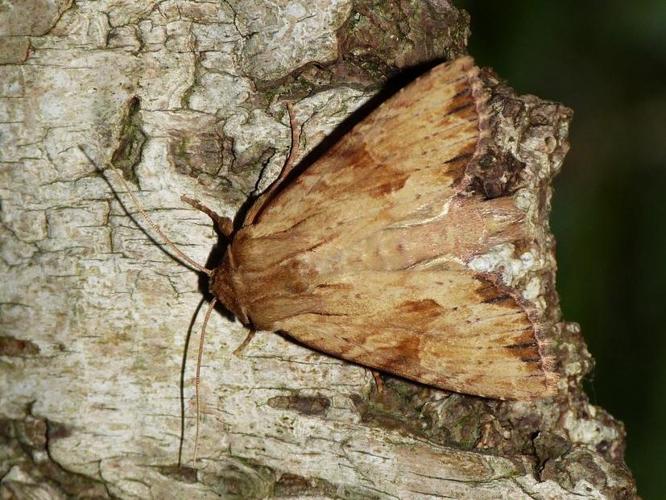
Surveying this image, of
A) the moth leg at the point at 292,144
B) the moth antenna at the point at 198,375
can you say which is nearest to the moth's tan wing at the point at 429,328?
the moth antenna at the point at 198,375

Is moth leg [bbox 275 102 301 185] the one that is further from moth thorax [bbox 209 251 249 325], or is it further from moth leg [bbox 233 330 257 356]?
moth leg [bbox 233 330 257 356]

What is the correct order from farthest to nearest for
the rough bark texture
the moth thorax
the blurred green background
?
1. the blurred green background
2. the moth thorax
3. the rough bark texture

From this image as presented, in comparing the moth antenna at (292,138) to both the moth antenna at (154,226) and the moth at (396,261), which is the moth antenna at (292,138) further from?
the moth antenna at (154,226)

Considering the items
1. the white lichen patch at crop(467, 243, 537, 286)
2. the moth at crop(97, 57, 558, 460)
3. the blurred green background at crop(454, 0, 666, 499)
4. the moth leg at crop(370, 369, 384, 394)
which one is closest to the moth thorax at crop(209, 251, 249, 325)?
the moth at crop(97, 57, 558, 460)

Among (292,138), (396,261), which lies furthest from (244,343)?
(292,138)

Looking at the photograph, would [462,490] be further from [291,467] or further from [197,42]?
[197,42]

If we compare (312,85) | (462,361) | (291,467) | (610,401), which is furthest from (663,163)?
(291,467)
